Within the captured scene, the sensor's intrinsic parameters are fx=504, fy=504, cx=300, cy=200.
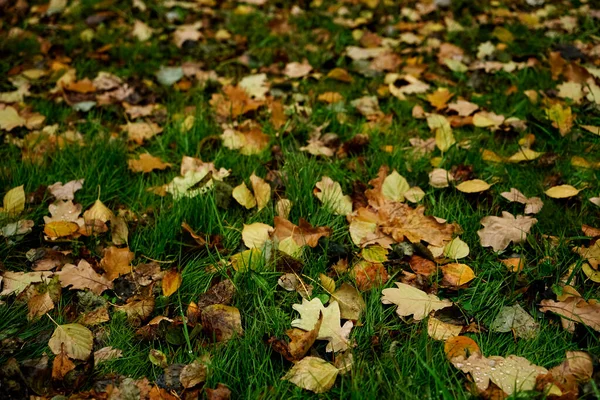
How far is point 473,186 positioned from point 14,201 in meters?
1.84

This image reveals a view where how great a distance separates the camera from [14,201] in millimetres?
2004

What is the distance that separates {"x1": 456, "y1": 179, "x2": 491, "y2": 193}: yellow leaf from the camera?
79.4 inches

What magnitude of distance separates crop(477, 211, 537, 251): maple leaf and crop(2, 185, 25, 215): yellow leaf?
1777 mm

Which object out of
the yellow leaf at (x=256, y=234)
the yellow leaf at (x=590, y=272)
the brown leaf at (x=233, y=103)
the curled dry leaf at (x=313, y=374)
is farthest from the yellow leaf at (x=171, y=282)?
the yellow leaf at (x=590, y=272)

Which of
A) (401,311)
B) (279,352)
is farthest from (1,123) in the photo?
(401,311)

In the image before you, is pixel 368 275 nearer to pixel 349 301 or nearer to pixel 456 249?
pixel 349 301

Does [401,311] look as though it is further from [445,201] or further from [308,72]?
[308,72]

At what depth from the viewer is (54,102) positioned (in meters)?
2.82

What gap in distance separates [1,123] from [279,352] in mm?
1936

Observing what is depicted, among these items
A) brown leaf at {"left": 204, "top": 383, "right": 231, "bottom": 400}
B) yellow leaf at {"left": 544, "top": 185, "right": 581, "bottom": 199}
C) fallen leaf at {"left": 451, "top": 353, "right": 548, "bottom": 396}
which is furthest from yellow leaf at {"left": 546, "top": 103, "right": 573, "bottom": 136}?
brown leaf at {"left": 204, "top": 383, "right": 231, "bottom": 400}

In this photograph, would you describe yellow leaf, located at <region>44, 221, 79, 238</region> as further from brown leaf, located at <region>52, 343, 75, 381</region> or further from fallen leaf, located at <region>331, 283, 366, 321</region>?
fallen leaf, located at <region>331, 283, 366, 321</region>

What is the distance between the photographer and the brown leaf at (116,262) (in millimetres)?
1793

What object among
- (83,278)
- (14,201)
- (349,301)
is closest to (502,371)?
(349,301)

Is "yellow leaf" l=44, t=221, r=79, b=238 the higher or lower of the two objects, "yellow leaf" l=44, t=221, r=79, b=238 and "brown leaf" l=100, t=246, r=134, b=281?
the higher
